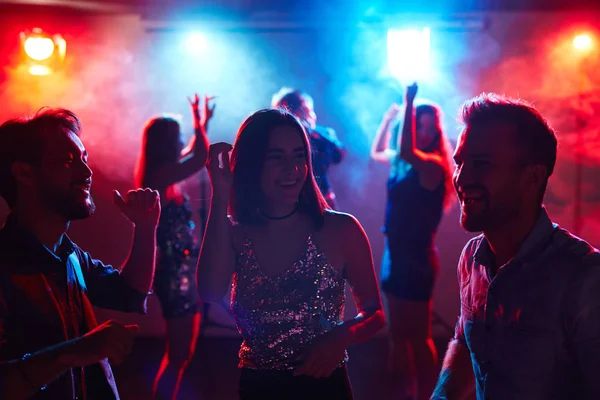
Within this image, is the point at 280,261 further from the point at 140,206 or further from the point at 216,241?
the point at 140,206

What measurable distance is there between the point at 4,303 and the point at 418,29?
480 cm

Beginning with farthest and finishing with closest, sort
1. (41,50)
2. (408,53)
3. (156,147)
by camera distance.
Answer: (408,53), (41,50), (156,147)

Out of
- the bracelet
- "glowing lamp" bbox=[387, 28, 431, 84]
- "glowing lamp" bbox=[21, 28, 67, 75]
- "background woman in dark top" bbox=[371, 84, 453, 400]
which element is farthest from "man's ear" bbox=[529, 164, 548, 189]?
"glowing lamp" bbox=[21, 28, 67, 75]

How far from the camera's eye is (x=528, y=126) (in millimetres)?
1645

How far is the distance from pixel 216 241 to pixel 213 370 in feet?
10.2

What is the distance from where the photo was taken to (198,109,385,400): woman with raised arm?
5.83 ft

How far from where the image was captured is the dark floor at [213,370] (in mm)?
4098

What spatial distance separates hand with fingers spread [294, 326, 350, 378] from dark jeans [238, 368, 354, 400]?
88 mm

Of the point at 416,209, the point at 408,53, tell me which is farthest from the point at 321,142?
the point at 408,53

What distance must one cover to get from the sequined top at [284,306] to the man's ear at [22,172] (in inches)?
27.8

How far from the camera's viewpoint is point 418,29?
539cm

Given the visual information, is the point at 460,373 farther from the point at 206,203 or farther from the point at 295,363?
the point at 206,203

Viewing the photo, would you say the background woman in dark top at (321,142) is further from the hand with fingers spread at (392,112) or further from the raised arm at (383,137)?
the hand with fingers spread at (392,112)

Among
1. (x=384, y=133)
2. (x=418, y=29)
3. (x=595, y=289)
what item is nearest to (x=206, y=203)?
(x=384, y=133)
